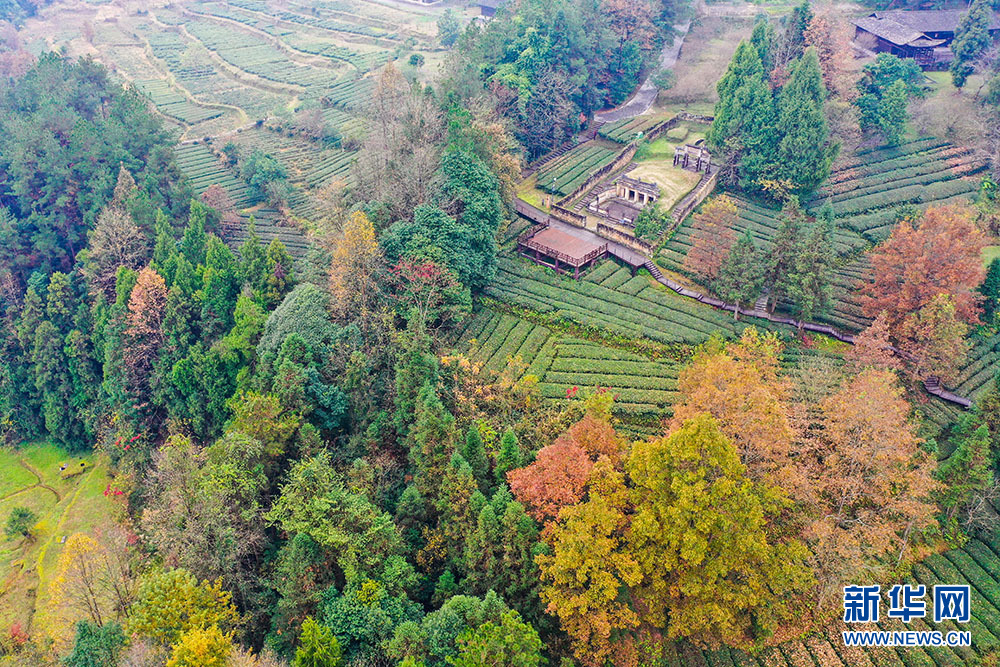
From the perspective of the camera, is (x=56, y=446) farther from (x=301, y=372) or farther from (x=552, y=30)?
(x=552, y=30)

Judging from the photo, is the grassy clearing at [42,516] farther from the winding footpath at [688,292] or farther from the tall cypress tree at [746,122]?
the tall cypress tree at [746,122]

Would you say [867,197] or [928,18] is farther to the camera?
[928,18]

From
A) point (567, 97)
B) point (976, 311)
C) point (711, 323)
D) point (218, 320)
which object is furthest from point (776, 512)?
point (567, 97)

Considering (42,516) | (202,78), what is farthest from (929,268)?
(202,78)

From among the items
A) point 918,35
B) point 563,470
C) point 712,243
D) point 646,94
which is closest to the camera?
point 563,470

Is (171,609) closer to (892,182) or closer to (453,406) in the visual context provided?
(453,406)

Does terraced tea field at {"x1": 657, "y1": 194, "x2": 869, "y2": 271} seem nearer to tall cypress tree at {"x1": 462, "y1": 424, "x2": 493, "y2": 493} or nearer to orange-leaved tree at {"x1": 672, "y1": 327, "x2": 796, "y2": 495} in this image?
orange-leaved tree at {"x1": 672, "y1": 327, "x2": 796, "y2": 495}
